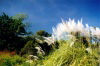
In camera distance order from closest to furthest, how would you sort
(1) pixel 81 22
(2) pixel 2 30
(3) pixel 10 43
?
(1) pixel 81 22
(3) pixel 10 43
(2) pixel 2 30

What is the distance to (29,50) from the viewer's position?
9398 millimetres

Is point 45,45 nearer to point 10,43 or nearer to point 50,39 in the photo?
point 10,43

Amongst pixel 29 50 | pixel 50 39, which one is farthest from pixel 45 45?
pixel 50 39

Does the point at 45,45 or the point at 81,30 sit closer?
the point at 81,30

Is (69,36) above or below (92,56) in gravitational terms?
above

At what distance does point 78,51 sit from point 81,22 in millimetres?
629

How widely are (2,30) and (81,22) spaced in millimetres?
10824

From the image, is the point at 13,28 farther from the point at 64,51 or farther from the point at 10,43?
the point at 64,51

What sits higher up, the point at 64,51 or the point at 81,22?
the point at 81,22

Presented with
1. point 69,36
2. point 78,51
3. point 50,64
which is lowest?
point 50,64

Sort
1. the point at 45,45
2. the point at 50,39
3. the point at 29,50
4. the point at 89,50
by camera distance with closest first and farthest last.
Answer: the point at 89,50
the point at 50,39
the point at 29,50
the point at 45,45

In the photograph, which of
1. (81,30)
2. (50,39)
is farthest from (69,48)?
→ (50,39)

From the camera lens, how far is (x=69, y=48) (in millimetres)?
4508

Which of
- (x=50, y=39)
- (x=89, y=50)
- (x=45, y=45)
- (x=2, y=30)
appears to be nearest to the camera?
(x=89, y=50)
